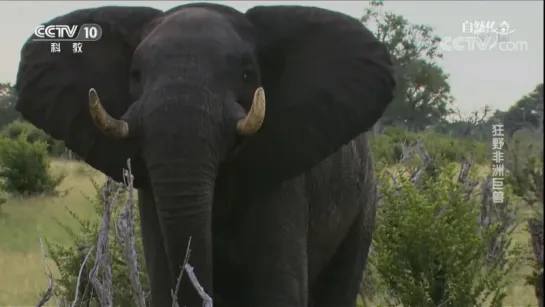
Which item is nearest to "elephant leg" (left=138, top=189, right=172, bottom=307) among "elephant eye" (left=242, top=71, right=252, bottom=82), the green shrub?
"elephant eye" (left=242, top=71, right=252, bottom=82)

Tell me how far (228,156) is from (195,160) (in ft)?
0.76

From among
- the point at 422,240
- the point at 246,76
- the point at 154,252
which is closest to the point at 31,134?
the point at 422,240

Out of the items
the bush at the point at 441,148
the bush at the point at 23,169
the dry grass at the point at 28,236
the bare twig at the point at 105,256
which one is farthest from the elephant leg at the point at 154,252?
the bush at the point at 23,169

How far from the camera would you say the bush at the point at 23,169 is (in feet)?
37.8

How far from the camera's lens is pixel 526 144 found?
2.08 meters

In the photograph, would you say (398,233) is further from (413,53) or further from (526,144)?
(413,53)

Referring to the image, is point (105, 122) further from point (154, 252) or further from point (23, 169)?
point (23, 169)

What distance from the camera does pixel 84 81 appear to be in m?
3.15

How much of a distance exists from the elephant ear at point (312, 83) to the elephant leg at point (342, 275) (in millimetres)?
962

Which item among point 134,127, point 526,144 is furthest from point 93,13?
point 526,144

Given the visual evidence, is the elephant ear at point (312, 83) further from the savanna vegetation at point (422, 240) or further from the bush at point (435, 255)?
the bush at point (435, 255)

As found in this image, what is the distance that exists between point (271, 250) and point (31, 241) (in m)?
5.69

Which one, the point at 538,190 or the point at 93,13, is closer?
the point at 538,190

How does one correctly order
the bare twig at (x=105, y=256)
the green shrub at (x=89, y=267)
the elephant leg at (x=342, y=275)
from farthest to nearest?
the green shrub at (x=89, y=267)
the elephant leg at (x=342, y=275)
the bare twig at (x=105, y=256)
